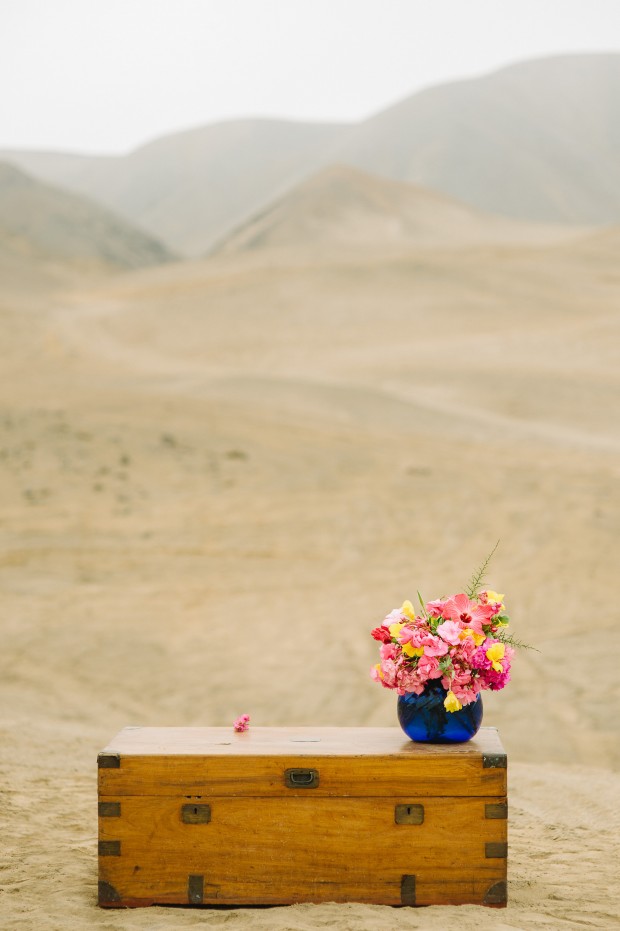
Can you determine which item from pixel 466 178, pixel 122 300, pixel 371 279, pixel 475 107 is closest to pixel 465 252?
pixel 371 279

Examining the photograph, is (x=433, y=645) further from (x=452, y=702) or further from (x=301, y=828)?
(x=301, y=828)

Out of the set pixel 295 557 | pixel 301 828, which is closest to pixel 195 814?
pixel 301 828

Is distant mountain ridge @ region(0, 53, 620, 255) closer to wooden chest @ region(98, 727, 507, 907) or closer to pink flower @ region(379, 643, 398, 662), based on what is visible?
pink flower @ region(379, 643, 398, 662)

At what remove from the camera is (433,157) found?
103000mm

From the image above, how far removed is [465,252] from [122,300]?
10.6 metres

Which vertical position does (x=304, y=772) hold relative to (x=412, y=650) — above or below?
below

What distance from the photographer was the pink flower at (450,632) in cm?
428

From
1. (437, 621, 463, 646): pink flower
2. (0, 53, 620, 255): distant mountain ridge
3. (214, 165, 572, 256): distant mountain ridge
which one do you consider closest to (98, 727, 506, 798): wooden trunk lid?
(437, 621, 463, 646): pink flower

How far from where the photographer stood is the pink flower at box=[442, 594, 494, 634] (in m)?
4.40

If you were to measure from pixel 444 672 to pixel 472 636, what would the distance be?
7.2 inches

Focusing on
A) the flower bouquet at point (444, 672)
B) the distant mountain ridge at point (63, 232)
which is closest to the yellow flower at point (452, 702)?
the flower bouquet at point (444, 672)

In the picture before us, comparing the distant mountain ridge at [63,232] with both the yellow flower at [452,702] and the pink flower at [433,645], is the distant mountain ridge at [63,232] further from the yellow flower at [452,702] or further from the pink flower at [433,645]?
the yellow flower at [452,702]

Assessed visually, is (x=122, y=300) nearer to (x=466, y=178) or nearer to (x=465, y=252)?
(x=465, y=252)

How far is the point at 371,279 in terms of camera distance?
34.3 metres
